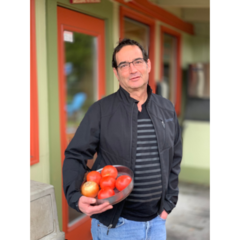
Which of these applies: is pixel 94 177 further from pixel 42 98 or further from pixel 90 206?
pixel 42 98

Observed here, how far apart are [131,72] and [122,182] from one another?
615 millimetres

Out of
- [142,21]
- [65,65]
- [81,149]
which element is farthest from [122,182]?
[142,21]

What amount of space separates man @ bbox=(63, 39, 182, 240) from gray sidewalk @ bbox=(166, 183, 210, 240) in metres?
1.83

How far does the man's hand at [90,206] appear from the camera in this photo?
4.35 ft

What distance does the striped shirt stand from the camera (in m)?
1.69

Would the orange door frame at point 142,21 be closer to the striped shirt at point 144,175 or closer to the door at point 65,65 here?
the door at point 65,65

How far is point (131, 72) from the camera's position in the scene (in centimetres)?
169

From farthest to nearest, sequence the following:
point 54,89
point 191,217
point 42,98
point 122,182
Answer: point 191,217, point 54,89, point 42,98, point 122,182

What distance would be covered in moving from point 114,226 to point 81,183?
12.6 inches

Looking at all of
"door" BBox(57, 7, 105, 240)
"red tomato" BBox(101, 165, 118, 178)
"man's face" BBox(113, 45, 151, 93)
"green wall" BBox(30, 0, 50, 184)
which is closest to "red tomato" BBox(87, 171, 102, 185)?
"red tomato" BBox(101, 165, 118, 178)

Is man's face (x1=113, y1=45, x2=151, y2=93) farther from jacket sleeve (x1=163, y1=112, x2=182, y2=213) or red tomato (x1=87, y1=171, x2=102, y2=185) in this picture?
red tomato (x1=87, y1=171, x2=102, y2=185)
